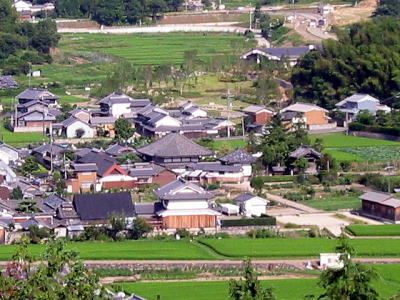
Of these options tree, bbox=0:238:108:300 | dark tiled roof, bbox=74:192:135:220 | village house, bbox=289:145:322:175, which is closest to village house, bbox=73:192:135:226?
dark tiled roof, bbox=74:192:135:220

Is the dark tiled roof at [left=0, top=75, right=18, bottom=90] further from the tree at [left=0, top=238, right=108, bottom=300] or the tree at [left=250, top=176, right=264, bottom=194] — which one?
the tree at [left=0, top=238, right=108, bottom=300]

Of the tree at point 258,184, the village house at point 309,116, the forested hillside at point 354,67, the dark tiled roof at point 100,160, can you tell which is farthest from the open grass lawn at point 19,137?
the forested hillside at point 354,67

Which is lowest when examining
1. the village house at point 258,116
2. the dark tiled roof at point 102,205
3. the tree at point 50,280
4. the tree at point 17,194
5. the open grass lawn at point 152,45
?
the open grass lawn at point 152,45

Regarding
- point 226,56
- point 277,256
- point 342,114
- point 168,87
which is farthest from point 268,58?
point 277,256

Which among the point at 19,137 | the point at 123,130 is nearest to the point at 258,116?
the point at 123,130

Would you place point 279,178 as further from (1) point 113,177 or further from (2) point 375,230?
(2) point 375,230

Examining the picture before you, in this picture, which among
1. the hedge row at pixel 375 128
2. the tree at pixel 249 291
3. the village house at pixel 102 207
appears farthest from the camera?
the hedge row at pixel 375 128

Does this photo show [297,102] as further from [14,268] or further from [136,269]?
[14,268]

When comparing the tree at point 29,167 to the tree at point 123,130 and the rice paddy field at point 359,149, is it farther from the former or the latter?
the rice paddy field at point 359,149
